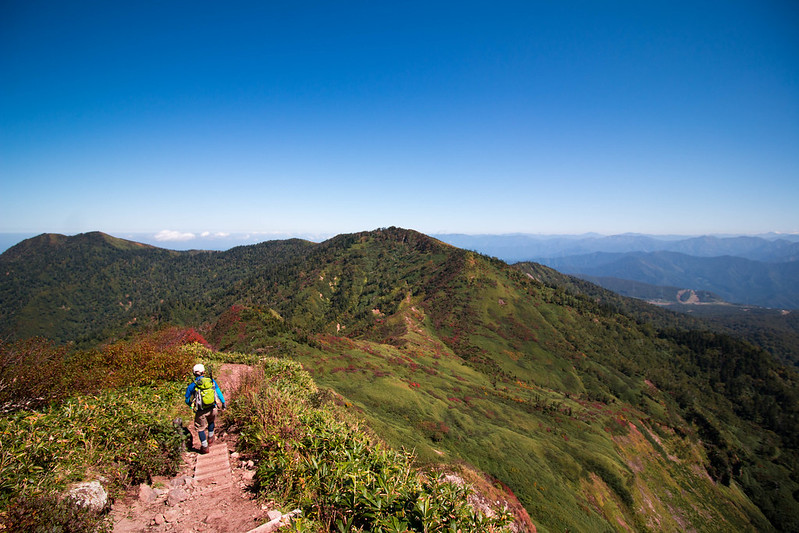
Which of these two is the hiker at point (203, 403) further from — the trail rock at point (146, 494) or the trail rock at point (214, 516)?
the trail rock at point (214, 516)

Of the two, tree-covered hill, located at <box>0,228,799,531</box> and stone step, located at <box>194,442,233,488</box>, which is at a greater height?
stone step, located at <box>194,442,233,488</box>

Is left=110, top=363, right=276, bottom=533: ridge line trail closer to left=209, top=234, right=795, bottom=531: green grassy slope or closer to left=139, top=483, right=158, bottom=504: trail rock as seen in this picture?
left=139, top=483, right=158, bottom=504: trail rock

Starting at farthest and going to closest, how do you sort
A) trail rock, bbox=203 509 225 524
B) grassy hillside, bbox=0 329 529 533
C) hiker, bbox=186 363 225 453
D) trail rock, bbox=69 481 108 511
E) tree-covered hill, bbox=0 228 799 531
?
tree-covered hill, bbox=0 228 799 531 → hiker, bbox=186 363 225 453 → trail rock, bbox=203 509 225 524 → trail rock, bbox=69 481 108 511 → grassy hillside, bbox=0 329 529 533

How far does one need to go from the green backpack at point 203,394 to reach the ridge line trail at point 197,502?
142 cm

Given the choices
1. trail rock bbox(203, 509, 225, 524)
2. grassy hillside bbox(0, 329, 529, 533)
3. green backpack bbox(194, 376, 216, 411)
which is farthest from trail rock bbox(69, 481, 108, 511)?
green backpack bbox(194, 376, 216, 411)

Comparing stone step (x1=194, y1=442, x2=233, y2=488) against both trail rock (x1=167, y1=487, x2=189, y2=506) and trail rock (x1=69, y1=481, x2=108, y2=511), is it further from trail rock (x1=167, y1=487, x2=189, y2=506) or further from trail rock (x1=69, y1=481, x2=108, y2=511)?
trail rock (x1=69, y1=481, x2=108, y2=511)

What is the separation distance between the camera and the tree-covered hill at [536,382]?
32.0m

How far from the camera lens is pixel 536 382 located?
250ft

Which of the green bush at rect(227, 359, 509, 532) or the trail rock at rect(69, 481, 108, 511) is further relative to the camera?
the trail rock at rect(69, 481, 108, 511)

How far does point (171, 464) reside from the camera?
8.26 meters

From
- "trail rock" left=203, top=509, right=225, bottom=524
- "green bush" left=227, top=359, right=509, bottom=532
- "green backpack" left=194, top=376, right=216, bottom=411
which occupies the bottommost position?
"trail rock" left=203, top=509, right=225, bottom=524

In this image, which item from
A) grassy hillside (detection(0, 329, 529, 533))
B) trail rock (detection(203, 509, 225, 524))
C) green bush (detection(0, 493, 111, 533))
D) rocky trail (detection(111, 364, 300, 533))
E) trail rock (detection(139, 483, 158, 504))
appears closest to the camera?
green bush (detection(0, 493, 111, 533))

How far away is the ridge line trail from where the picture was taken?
21.0ft

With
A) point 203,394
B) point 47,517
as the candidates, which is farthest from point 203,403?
point 47,517
